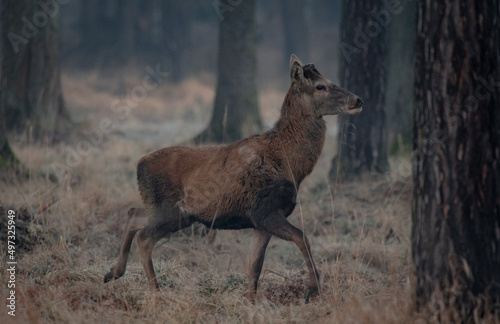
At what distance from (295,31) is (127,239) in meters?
34.0

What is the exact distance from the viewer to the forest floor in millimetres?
5027

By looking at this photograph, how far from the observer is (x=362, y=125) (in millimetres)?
10578

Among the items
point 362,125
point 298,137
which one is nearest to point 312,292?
point 298,137

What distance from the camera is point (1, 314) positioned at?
15.5 ft

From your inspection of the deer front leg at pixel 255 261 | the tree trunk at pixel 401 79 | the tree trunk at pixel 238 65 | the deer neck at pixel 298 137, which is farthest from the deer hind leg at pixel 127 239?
the tree trunk at pixel 238 65

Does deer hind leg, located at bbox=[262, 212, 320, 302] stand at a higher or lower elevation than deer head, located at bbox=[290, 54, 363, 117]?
lower

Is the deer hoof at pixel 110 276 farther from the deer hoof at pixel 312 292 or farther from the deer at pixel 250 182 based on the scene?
the deer hoof at pixel 312 292

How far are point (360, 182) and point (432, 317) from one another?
5940 mm

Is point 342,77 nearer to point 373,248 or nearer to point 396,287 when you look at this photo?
point 373,248

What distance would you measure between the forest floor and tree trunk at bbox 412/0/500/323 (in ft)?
1.33

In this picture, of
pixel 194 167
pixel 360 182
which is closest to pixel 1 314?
pixel 194 167

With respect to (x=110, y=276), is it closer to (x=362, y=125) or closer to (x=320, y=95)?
(x=320, y=95)

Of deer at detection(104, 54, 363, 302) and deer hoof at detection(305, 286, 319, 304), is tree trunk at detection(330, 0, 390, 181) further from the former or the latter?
deer hoof at detection(305, 286, 319, 304)

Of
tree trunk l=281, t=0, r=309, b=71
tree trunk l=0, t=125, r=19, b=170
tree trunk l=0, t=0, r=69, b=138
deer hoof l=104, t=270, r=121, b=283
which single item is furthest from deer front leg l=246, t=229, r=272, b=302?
tree trunk l=281, t=0, r=309, b=71
